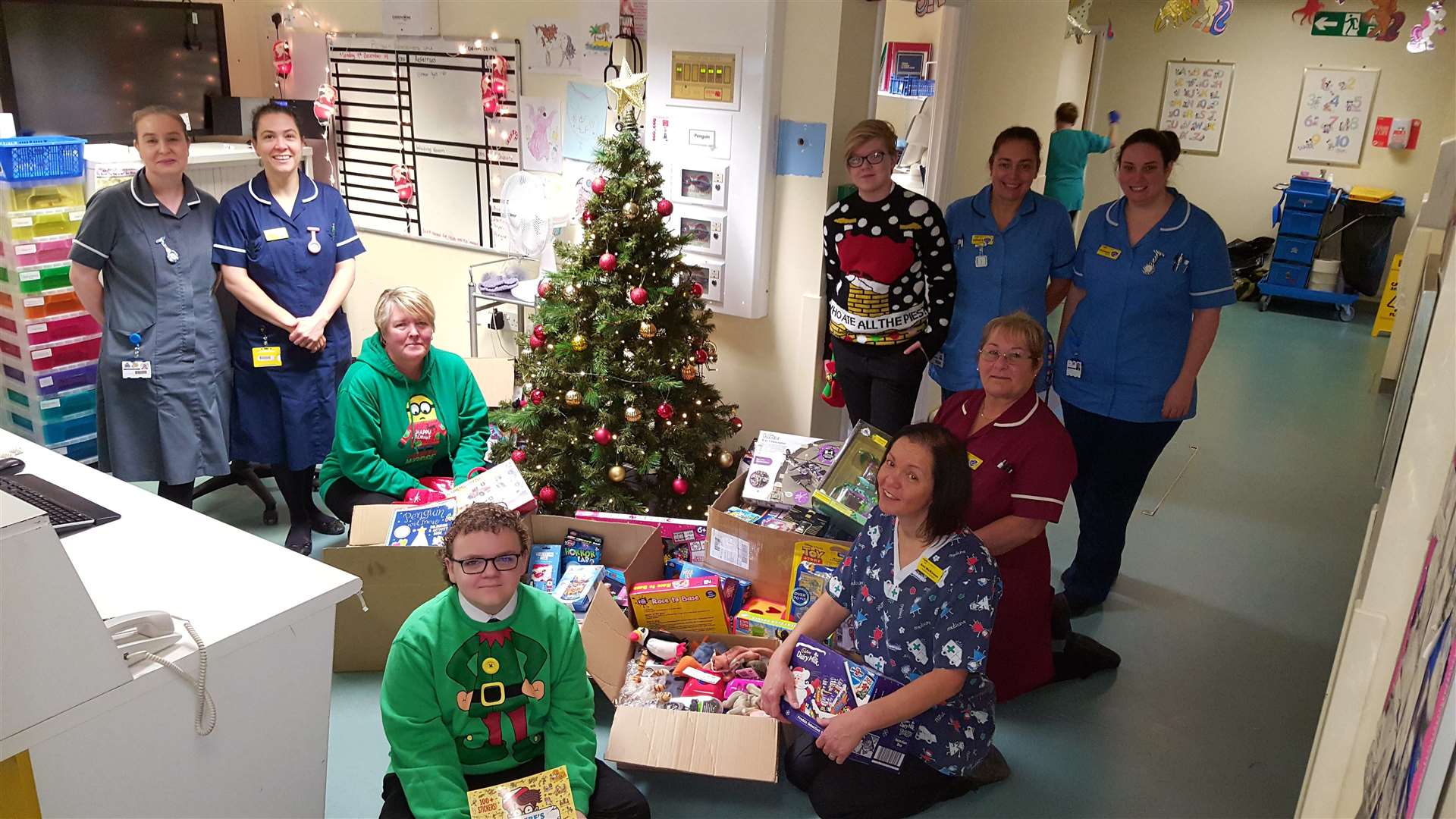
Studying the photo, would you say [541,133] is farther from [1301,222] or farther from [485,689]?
[1301,222]

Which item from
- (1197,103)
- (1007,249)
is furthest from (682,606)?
(1197,103)

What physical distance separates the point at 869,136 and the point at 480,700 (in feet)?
6.82

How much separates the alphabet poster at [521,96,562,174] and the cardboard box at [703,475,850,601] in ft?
7.04

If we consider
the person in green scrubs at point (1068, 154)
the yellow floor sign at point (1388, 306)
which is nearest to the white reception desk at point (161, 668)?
the person in green scrubs at point (1068, 154)

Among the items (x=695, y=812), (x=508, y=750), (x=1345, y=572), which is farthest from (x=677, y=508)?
(x=1345, y=572)

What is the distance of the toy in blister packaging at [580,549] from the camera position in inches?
121

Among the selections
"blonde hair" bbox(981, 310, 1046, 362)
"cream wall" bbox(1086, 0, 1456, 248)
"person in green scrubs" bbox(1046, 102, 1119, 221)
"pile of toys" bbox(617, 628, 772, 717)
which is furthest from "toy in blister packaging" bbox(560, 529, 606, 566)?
"cream wall" bbox(1086, 0, 1456, 248)

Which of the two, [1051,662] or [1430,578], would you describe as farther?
[1051,662]

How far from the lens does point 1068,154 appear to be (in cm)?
685

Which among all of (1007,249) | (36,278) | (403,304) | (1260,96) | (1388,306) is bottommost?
(1388,306)

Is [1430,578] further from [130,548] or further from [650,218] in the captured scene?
[650,218]

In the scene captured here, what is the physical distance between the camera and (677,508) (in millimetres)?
3484

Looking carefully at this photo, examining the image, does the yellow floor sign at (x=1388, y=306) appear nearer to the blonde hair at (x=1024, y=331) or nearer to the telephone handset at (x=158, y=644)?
the blonde hair at (x=1024, y=331)

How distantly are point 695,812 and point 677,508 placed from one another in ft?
4.07
